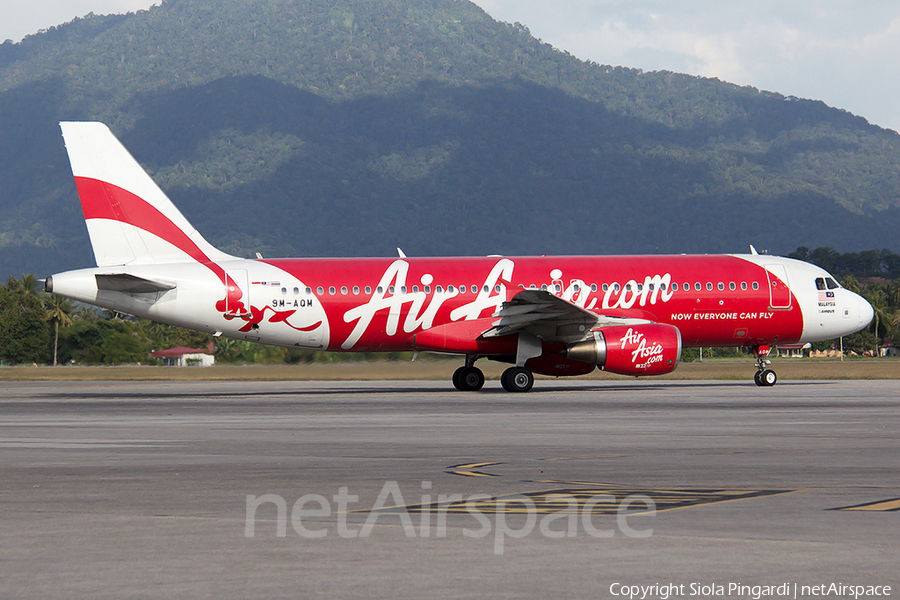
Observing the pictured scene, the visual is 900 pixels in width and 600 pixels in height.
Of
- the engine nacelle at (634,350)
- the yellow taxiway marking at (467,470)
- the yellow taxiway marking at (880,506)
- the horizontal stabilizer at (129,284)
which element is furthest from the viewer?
the horizontal stabilizer at (129,284)

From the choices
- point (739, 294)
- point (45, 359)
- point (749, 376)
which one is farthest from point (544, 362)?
point (45, 359)

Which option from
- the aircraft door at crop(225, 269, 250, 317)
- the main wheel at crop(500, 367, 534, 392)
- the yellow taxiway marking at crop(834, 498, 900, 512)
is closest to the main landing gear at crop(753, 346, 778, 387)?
the main wheel at crop(500, 367, 534, 392)

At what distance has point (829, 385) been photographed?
3694cm

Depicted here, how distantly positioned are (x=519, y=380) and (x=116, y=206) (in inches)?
548

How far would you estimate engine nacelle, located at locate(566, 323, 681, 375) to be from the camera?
102 ft

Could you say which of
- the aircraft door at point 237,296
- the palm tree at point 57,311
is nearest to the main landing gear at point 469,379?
the aircraft door at point 237,296

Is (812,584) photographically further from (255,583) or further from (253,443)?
(253,443)

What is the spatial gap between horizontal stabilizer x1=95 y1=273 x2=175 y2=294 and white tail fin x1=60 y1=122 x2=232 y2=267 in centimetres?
129

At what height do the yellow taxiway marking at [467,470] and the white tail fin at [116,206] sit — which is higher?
the white tail fin at [116,206]

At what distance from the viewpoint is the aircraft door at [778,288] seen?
35250 millimetres

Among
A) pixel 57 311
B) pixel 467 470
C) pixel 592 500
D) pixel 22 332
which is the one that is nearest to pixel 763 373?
pixel 467 470

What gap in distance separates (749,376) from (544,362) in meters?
14.8

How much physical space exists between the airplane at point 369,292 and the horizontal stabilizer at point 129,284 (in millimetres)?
38

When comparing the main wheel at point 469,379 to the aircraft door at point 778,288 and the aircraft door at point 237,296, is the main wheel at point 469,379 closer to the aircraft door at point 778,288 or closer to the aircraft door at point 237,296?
the aircraft door at point 237,296
